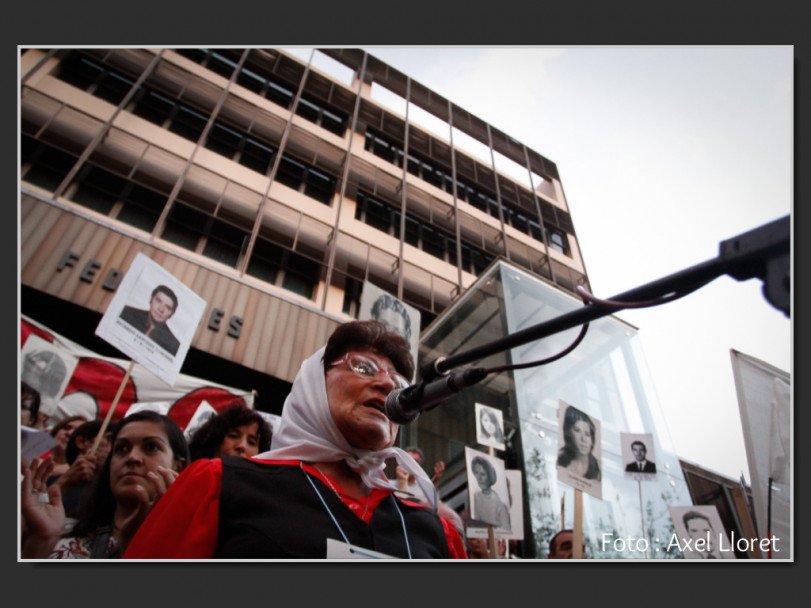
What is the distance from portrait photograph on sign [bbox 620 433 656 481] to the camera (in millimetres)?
4520

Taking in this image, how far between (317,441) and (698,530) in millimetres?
4149

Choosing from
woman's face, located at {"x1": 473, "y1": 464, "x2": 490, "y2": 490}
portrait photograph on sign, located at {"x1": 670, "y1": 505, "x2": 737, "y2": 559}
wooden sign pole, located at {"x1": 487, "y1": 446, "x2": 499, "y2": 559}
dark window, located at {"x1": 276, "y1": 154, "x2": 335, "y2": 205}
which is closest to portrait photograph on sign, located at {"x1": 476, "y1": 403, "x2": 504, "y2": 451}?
woman's face, located at {"x1": 473, "y1": 464, "x2": 490, "y2": 490}

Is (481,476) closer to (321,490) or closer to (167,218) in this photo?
(321,490)

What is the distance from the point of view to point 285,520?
143cm

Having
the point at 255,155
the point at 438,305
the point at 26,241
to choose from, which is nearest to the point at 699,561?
the point at 26,241

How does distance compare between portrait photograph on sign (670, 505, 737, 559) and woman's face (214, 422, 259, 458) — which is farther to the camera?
portrait photograph on sign (670, 505, 737, 559)

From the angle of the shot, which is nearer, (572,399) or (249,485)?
(249,485)

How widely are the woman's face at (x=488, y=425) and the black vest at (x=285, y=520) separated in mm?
3214

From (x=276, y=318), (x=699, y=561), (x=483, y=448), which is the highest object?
(x=276, y=318)

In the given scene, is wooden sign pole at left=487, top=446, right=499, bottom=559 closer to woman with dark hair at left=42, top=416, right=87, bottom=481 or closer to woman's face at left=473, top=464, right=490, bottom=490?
woman's face at left=473, top=464, right=490, bottom=490

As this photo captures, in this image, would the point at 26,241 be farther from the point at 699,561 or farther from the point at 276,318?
the point at 699,561

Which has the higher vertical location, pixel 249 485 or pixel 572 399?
pixel 572 399

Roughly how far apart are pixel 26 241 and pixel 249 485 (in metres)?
5.88

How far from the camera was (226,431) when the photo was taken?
3742 millimetres
